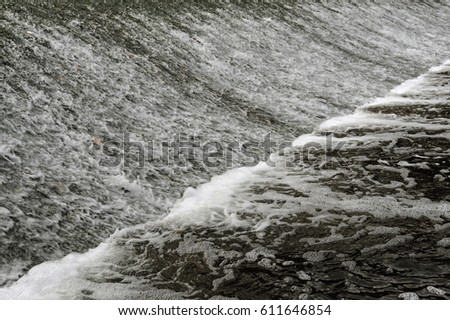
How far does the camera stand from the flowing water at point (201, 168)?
404cm

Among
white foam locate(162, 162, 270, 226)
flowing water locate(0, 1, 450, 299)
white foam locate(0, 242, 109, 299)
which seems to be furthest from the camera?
white foam locate(162, 162, 270, 226)

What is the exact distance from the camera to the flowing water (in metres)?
4.04

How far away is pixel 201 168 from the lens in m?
5.98

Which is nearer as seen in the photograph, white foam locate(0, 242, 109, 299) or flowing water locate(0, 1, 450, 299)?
white foam locate(0, 242, 109, 299)

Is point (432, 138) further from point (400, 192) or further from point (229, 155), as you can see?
point (229, 155)

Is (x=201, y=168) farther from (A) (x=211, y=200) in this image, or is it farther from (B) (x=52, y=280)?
(B) (x=52, y=280)

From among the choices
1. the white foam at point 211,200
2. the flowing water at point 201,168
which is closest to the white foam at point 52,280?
the flowing water at point 201,168

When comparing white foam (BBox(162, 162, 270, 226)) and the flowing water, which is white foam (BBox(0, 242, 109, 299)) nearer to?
the flowing water

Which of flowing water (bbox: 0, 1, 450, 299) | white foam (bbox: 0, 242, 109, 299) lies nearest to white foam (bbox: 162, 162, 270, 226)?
flowing water (bbox: 0, 1, 450, 299)

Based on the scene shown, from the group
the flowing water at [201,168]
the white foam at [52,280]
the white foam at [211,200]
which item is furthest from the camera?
the white foam at [211,200]

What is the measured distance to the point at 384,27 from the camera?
14297mm

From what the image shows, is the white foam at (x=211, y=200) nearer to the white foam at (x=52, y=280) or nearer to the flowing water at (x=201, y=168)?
the flowing water at (x=201, y=168)

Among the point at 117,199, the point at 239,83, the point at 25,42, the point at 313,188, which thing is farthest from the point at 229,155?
the point at 25,42

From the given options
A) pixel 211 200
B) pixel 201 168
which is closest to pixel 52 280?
pixel 211 200
